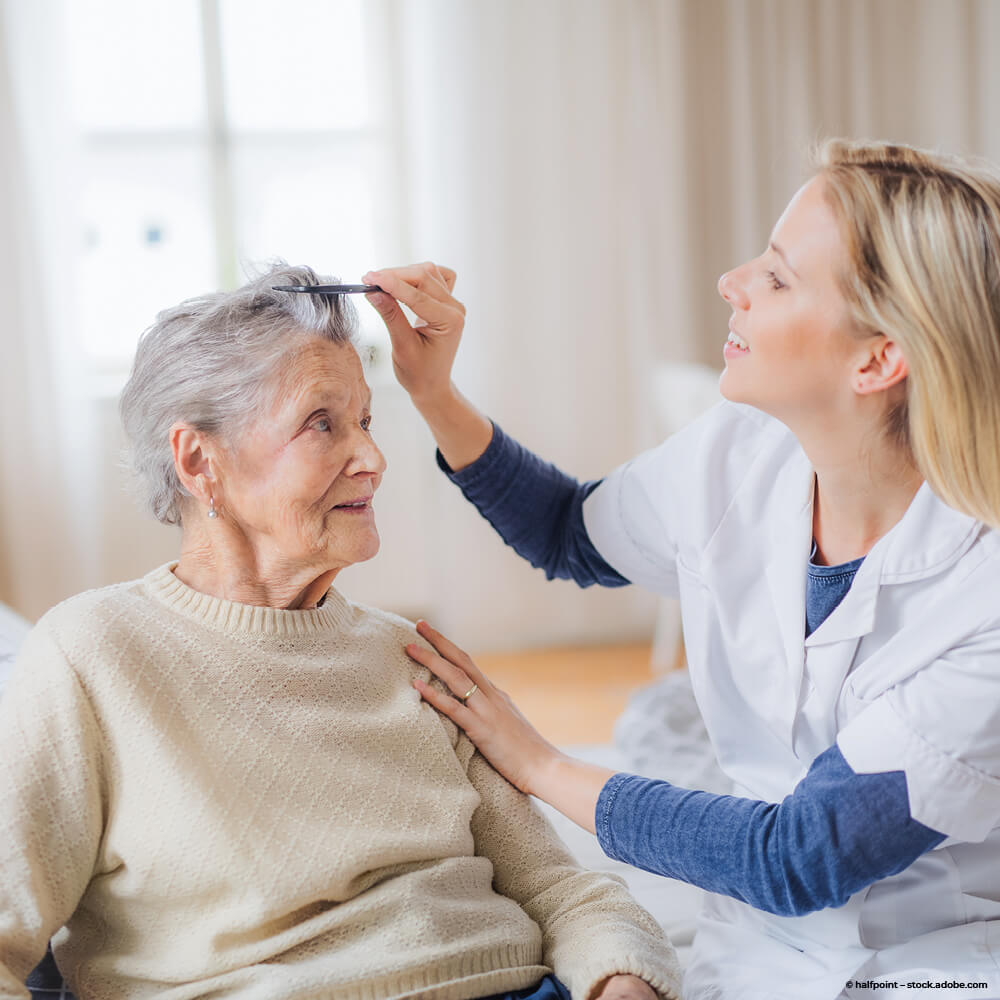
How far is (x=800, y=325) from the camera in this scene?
4.25 ft

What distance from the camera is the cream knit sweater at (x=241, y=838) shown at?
1.11m

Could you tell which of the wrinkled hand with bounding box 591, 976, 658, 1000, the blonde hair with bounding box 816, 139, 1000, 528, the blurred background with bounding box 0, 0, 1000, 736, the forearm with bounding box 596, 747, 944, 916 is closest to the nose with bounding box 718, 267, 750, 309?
the blonde hair with bounding box 816, 139, 1000, 528

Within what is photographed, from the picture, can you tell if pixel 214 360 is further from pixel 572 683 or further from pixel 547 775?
pixel 572 683

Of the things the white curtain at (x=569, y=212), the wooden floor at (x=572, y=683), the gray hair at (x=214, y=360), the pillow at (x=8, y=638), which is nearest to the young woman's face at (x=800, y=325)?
the gray hair at (x=214, y=360)

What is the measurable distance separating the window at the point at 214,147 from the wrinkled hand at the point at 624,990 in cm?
300

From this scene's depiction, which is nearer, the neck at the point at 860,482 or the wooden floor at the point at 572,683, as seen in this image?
the neck at the point at 860,482

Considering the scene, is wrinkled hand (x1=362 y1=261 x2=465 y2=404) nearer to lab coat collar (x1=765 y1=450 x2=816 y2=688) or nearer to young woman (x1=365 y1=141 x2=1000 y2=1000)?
young woman (x1=365 y1=141 x2=1000 y2=1000)

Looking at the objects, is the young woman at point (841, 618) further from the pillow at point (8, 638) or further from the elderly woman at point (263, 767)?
the pillow at point (8, 638)

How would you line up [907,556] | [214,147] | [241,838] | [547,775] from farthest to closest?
[214,147] → [547,775] → [907,556] → [241,838]

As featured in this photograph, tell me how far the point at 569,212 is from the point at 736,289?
2697 millimetres

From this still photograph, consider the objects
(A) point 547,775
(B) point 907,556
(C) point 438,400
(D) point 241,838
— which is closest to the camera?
(D) point 241,838

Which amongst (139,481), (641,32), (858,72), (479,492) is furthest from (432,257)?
(139,481)

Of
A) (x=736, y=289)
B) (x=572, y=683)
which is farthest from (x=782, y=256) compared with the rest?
(x=572, y=683)

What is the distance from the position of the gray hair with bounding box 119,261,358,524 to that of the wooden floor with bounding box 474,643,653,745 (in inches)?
82.3
